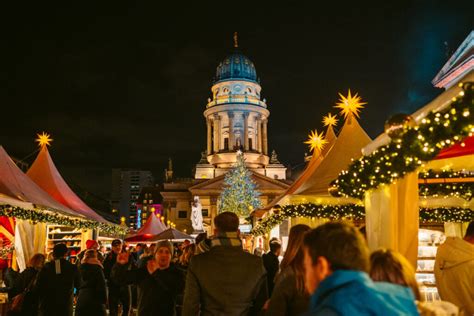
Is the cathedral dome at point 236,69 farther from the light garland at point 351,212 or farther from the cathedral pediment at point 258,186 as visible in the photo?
the light garland at point 351,212

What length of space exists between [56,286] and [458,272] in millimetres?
5525

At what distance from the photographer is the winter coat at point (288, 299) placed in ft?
12.5

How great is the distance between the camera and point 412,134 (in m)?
5.93

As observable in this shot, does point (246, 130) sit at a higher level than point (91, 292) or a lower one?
higher

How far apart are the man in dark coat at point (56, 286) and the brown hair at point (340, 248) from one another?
217 inches

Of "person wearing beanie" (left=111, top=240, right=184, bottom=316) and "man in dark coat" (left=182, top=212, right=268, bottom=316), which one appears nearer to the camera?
"man in dark coat" (left=182, top=212, right=268, bottom=316)

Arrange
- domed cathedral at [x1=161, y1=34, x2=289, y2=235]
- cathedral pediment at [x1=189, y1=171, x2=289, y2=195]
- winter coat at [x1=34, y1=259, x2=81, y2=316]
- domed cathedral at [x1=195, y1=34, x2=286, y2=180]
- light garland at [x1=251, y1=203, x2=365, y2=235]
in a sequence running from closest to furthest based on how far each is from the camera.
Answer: winter coat at [x1=34, y1=259, x2=81, y2=316], light garland at [x1=251, y1=203, x2=365, y2=235], cathedral pediment at [x1=189, y1=171, x2=289, y2=195], domed cathedral at [x1=161, y1=34, x2=289, y2=235], domed cathedral at [x1=195, y1=34, x2=286, y2=180]

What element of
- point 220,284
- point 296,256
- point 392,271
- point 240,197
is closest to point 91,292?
point 220,284

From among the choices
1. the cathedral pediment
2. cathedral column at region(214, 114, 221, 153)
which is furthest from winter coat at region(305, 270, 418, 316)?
cathedral column at region(214, 114, 221, 153)

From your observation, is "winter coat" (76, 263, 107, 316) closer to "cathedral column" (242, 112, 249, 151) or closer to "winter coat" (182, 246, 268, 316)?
"winter coat" (182, 246, 268, 316)

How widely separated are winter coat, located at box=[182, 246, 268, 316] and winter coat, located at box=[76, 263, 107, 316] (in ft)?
12.0

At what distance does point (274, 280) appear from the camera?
4.70 metres

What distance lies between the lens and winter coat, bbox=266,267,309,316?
150 inches

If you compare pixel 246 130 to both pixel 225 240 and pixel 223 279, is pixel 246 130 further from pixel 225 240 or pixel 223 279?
pixel 223 279
